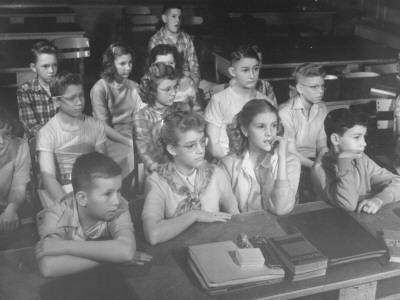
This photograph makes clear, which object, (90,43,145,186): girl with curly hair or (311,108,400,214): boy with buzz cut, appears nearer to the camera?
(311,108,400,214): boy with buzz cut

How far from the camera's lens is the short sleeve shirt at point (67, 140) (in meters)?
2.55

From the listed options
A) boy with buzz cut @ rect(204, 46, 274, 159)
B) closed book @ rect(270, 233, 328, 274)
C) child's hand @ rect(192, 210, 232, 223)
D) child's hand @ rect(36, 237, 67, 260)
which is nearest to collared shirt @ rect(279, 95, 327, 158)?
boy with buzz cut @ rect(204, 46, 274, 159)

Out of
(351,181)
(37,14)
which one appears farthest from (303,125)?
(37,14)

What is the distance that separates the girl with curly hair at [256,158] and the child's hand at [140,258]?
2.44 ft

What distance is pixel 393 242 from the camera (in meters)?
1.76

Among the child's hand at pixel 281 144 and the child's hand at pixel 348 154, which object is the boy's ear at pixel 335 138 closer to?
the child's hand at pixel 348 154

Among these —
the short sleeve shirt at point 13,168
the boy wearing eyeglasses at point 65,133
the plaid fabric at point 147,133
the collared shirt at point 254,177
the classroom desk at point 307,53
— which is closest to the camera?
the collared shirt at point 254,177

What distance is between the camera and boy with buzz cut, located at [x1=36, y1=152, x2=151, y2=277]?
1615mm

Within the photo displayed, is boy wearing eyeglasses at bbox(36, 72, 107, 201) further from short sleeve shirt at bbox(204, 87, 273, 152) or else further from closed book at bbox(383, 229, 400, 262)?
closed book at bbox(383, 229, 400, 262)

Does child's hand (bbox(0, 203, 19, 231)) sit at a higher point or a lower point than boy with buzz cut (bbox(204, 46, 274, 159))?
lower

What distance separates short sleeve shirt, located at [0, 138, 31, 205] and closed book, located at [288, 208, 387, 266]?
129 centimetres

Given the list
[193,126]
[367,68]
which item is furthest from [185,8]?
[193,126]

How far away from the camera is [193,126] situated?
6.84 feet

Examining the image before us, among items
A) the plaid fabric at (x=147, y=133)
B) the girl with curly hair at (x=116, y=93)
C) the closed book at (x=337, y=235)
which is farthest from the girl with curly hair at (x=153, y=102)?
the closed book at (x=337, y=235)
